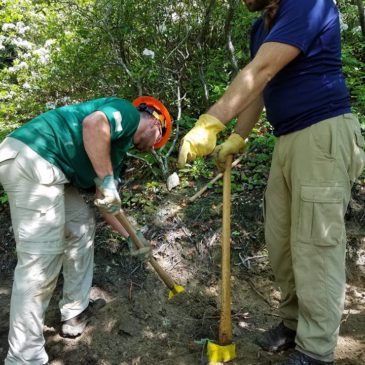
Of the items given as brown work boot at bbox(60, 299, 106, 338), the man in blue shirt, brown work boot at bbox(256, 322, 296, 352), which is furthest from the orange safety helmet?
brown work boot at bbox(256, 322, 296, 352)

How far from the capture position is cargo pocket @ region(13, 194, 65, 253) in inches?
92.8

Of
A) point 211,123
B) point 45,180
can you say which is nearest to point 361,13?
point 211,123

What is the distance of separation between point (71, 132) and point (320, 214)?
1571mm

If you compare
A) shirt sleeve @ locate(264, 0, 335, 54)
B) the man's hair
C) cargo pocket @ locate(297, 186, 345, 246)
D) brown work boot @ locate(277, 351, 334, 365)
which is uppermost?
the man's hair

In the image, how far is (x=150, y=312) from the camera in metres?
3.15

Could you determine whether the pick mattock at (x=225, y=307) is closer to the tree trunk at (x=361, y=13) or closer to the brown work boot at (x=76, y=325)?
the brown work boot at (x=76, y=325)

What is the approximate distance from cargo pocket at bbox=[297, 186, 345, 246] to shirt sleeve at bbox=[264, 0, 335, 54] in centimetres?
75

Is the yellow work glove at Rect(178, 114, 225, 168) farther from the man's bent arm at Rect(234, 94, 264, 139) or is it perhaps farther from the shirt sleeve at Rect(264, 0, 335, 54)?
the man's bent arm at Rect(234, 94, 264, 139)

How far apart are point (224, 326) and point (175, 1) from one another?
11.8 ft

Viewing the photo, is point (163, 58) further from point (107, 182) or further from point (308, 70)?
point (308, 70)

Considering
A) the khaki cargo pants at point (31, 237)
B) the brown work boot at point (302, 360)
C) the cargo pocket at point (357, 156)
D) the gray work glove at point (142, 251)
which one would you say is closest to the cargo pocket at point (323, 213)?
the cargo pocket at point (357, 156)

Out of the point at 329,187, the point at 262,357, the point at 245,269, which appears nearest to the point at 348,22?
the point at 245,269

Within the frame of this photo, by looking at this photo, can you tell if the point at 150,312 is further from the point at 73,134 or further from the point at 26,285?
the point at 73,134

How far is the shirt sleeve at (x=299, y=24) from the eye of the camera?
193 centimetres
